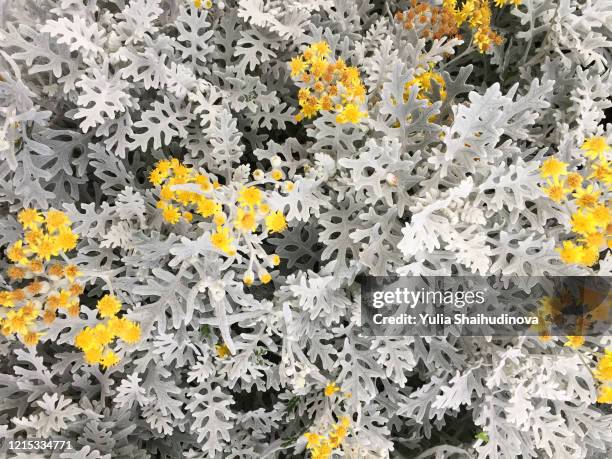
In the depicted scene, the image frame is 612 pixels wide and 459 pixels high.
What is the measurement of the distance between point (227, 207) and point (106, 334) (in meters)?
0.38

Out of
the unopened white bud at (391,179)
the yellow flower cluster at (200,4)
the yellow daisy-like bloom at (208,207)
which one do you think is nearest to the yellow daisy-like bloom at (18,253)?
the yellow daisy-like bloom at (208,207)

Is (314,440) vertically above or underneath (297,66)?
underneath

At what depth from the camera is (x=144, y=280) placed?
125 centimetres

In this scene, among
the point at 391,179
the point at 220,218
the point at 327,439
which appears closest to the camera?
the point at 220,218

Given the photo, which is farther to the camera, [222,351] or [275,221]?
[222,351]

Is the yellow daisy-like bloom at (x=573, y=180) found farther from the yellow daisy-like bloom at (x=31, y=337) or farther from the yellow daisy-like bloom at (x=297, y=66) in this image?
the yellow daisy-like bloom at (x=31, y=337)

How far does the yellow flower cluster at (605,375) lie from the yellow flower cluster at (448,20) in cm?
83

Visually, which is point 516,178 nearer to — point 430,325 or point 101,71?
point 430,325

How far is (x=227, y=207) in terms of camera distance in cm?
116

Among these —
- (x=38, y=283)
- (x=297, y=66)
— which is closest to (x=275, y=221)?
(x=297, y=66)

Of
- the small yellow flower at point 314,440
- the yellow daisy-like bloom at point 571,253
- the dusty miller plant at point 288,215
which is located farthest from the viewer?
the small yellow flower at point 314,440

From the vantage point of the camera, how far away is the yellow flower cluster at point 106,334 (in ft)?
3.69

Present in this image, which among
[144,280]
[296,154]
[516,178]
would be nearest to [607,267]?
[516,178]

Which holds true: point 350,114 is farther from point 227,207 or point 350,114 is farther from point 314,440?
point 314,440
